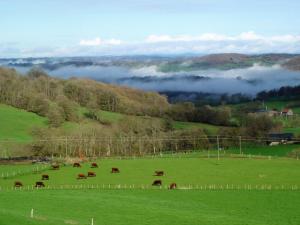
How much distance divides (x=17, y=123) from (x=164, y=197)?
76.6m

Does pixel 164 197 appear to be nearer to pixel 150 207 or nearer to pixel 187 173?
pixel 150 207

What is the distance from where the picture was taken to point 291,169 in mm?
81438

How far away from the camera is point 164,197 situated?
194ft

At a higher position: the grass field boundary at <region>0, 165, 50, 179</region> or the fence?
the fence

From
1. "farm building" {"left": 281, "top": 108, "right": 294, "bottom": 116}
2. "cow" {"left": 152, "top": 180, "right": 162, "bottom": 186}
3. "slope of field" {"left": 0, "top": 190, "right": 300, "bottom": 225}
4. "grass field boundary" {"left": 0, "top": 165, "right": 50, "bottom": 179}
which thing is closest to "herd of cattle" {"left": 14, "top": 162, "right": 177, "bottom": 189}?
"cow" {"left": 152, "top": 180, "right": 162, "bottom": 186}

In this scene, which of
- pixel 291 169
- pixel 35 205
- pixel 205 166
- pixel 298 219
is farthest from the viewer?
pixel 205 166

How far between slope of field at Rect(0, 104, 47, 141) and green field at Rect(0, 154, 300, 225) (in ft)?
99.4

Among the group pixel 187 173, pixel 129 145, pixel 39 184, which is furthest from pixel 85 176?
pixel 129 145

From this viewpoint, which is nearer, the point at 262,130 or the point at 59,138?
the point at 59,138

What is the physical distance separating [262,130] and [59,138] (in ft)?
155

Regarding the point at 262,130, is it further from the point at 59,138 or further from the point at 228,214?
the point at 228,214

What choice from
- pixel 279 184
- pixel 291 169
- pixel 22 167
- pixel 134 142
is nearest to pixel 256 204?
pixel 279 184

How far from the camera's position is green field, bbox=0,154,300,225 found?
44.8 m

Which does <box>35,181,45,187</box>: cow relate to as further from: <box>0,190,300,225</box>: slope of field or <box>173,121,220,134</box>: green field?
<box>173,121,220,134</box>: green field
